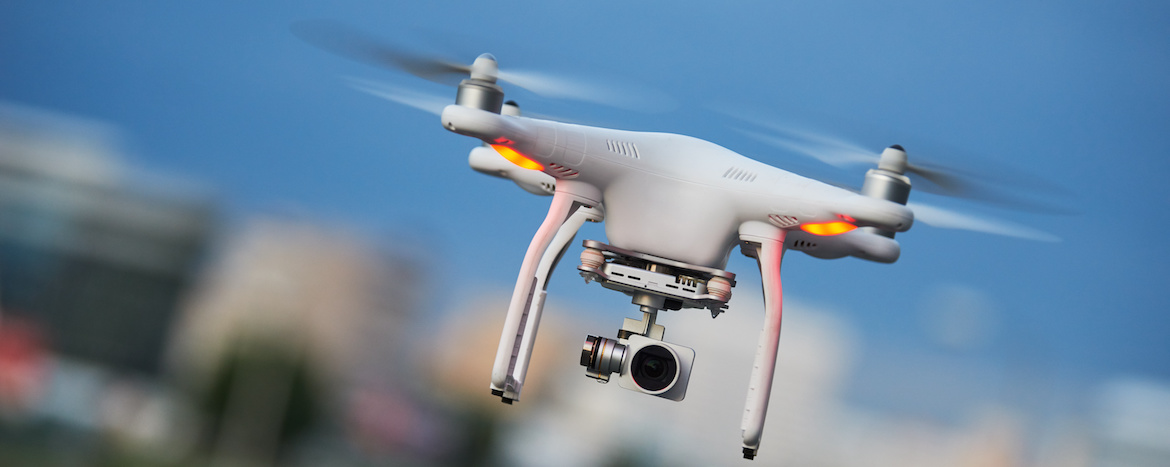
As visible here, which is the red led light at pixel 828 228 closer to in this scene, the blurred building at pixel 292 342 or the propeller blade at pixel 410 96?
the propeller blade at pixel 410 96

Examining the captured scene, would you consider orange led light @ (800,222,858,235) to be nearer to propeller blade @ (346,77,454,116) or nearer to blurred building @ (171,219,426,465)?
propeller blade @ (346,77,454,116)

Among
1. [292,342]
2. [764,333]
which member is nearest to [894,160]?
[764,333]

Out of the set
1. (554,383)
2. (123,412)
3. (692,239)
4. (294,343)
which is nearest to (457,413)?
(554,383)

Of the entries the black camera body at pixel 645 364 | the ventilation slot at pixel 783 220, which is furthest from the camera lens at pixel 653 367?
the ventilation slot at pixel 783 220

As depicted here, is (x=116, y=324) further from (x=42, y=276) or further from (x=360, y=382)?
(x=360, y=382)

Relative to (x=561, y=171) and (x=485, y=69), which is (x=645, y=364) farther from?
(x=485, y=69)

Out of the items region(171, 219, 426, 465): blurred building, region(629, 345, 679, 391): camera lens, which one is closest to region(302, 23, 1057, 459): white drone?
region(629, 345, 679, 391): camera lens
